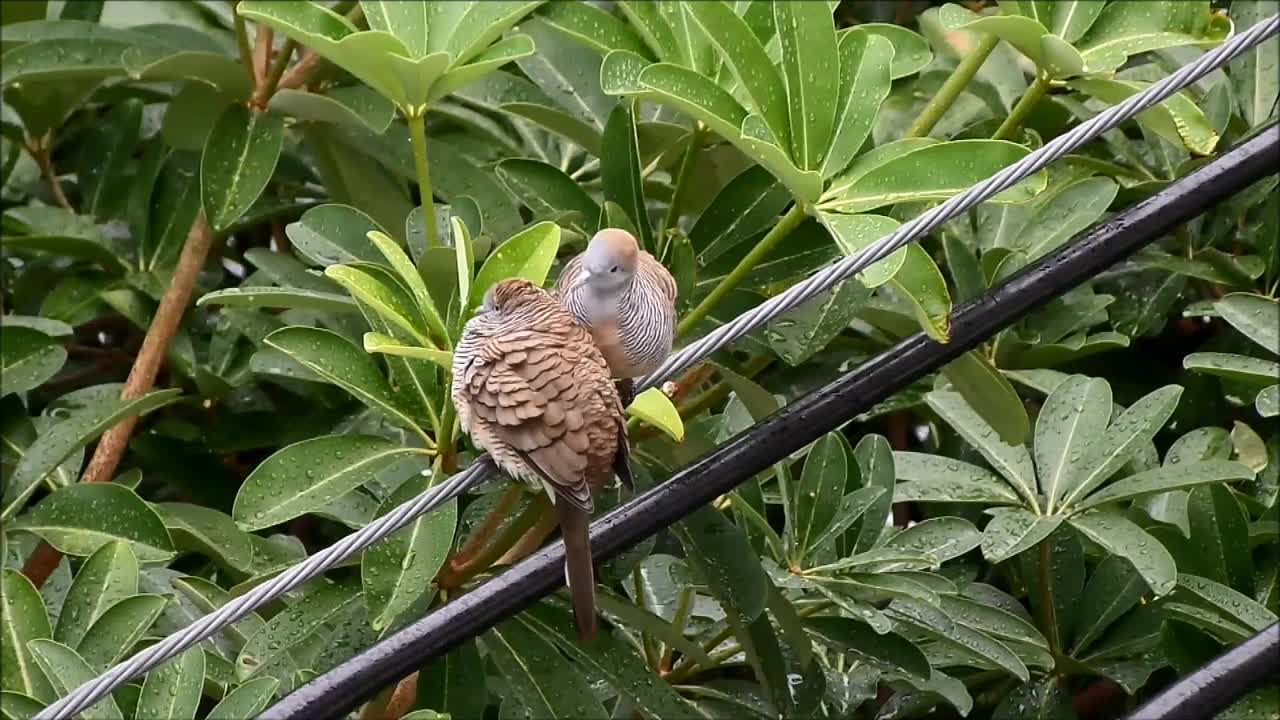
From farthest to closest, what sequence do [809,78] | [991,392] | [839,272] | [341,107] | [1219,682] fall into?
[341,107] < [991,392] < [809,78] < [839,272] < [1219,682]

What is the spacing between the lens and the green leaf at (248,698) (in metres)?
1.34

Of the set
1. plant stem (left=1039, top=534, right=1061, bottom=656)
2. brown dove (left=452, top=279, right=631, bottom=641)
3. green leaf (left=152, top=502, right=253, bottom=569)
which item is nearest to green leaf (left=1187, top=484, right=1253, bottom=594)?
plant stem (left=1039, top=534, right=1061, bottom=656)

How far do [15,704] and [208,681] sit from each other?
0.18m

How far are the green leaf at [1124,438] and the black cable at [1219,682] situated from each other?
56cm

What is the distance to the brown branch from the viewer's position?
69.2 inches

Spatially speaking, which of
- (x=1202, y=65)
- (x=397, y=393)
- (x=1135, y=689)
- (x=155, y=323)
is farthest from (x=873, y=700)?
(x=155, y=323)

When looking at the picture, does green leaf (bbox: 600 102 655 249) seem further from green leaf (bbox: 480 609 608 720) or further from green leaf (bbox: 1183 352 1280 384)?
green leaf (bbox: 1183 352 1280 384)

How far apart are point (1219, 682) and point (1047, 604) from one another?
641mm

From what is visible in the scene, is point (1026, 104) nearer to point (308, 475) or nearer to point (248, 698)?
point (308, 475)

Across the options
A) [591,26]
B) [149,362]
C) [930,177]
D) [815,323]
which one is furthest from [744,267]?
[149,362]

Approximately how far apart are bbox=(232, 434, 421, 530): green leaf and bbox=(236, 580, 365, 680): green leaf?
11 cm

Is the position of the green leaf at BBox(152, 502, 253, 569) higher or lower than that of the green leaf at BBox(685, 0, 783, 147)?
lower

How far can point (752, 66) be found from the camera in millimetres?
1419

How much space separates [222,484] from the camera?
1896 millimetres
